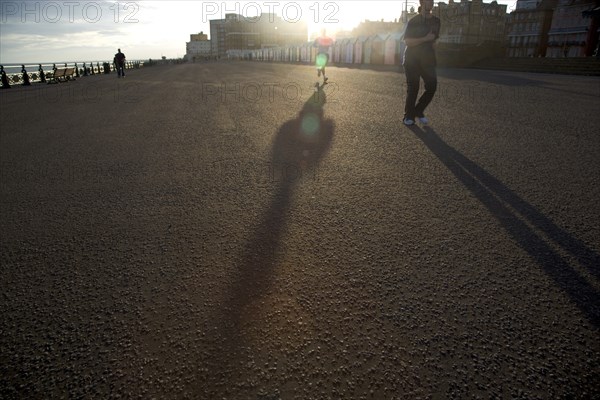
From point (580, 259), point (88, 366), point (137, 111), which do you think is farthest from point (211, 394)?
point (137, 111)

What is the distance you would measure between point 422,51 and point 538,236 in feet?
14.1

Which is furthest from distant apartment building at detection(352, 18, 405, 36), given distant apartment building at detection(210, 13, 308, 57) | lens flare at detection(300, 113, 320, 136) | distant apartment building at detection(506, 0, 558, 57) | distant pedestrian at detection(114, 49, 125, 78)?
lens flare at detection(300, 113, 320, 136)

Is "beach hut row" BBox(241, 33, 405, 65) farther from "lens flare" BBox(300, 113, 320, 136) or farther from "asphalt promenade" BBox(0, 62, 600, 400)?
"asphalt promenade" BBox(0, 62, 600, 400)

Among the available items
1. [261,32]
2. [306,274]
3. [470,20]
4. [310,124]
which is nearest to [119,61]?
[310,124]

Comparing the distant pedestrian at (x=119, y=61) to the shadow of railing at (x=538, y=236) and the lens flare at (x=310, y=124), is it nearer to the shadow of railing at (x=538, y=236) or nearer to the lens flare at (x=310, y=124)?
the lens flare at (x=310, y=124)

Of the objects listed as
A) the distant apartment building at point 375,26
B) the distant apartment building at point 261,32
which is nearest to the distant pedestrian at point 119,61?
the distant apartment building at point 375,26

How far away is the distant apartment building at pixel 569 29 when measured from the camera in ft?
142

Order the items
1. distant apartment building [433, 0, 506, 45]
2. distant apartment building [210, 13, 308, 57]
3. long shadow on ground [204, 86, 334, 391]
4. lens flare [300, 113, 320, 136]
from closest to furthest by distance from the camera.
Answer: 1. long shadow on ground [204, 86, 334, 391]
2. lens flare [300, 113, 320, 136]
3. distant apartment building [433, 0, 506, 45]
4. distant apartment building [210, 13, 308, 57]

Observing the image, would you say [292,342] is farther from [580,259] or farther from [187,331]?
[580,259]

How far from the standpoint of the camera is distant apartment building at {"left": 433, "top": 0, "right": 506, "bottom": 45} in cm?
7106

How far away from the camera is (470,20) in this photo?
72.3 metres

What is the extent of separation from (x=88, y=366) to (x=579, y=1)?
6076cm

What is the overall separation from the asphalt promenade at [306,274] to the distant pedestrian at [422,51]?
66.9 inches

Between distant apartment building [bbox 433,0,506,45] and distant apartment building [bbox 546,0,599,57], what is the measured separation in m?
21.3
